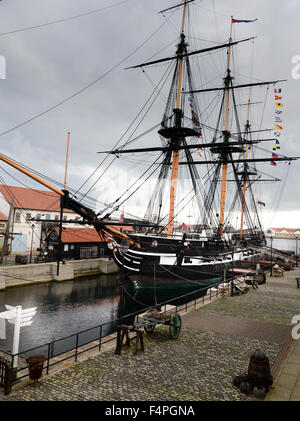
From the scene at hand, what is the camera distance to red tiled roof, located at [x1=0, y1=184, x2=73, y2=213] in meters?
45.4

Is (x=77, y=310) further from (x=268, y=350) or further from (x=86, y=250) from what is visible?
(x=86, y=250)

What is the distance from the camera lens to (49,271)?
110ft

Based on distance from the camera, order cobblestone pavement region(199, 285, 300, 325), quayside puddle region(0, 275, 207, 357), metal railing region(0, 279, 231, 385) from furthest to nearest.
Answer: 1. quayside puddle region(0, 275, 207, 357)
2. cobblestone pavement region(199, 285, 300, 325)
3. metal railing region(0, 279, 231, 385)

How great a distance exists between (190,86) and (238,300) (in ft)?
86.9

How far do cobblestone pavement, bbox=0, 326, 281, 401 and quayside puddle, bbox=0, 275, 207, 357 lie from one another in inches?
240

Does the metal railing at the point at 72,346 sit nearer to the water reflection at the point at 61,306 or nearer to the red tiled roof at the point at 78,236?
the water reflection at the point at 61,306

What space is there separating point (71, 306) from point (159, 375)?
17.3m

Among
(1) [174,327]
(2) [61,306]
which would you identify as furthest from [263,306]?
(2) [61,306]

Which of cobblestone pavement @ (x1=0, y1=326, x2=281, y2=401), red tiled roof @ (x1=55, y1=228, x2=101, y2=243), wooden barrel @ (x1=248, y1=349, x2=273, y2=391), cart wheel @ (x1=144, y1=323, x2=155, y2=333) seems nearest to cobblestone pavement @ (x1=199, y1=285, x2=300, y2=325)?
cobblestone pavement @ (x1=0, y1=326, x2=281, y2=401)

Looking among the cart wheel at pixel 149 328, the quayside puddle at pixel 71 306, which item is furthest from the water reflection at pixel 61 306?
the cart wheel at pixel 149 328

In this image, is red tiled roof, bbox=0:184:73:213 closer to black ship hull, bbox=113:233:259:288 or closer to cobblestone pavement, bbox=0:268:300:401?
black ship hull, bbox=113:233:259:288

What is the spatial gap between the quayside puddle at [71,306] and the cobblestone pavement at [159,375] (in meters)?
6.09
